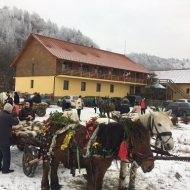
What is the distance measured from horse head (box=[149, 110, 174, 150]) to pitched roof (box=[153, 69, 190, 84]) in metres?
46.3

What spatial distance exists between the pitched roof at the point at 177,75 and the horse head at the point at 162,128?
46.3 metres

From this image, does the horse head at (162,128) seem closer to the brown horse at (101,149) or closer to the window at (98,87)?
the brown horse at (101,149)

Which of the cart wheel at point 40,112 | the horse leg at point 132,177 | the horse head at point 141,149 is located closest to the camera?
the horse head at point 141,149

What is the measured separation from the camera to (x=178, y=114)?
26.3m

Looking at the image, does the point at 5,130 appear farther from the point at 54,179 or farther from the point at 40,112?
the point at 40,112

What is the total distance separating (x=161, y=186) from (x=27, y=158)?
3543 millimetres

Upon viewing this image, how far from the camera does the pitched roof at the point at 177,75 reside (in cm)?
5056

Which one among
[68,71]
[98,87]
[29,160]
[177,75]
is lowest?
[29,160]

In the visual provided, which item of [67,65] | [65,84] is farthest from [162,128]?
[67,65]

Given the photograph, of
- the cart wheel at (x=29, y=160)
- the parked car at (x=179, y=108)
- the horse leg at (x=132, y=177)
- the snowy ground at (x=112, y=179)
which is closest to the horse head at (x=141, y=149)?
the horse leg at (x=132, y=177)

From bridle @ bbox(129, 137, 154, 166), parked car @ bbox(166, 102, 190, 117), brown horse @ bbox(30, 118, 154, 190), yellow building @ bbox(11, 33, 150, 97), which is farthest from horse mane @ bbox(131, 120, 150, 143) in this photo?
yellow building @ bbox(11, 33, 150, 97)

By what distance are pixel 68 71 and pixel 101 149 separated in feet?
108

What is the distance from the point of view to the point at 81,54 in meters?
41.8

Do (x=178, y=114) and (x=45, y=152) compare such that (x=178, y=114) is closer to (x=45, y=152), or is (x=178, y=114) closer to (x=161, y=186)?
(x=161, y=186)
